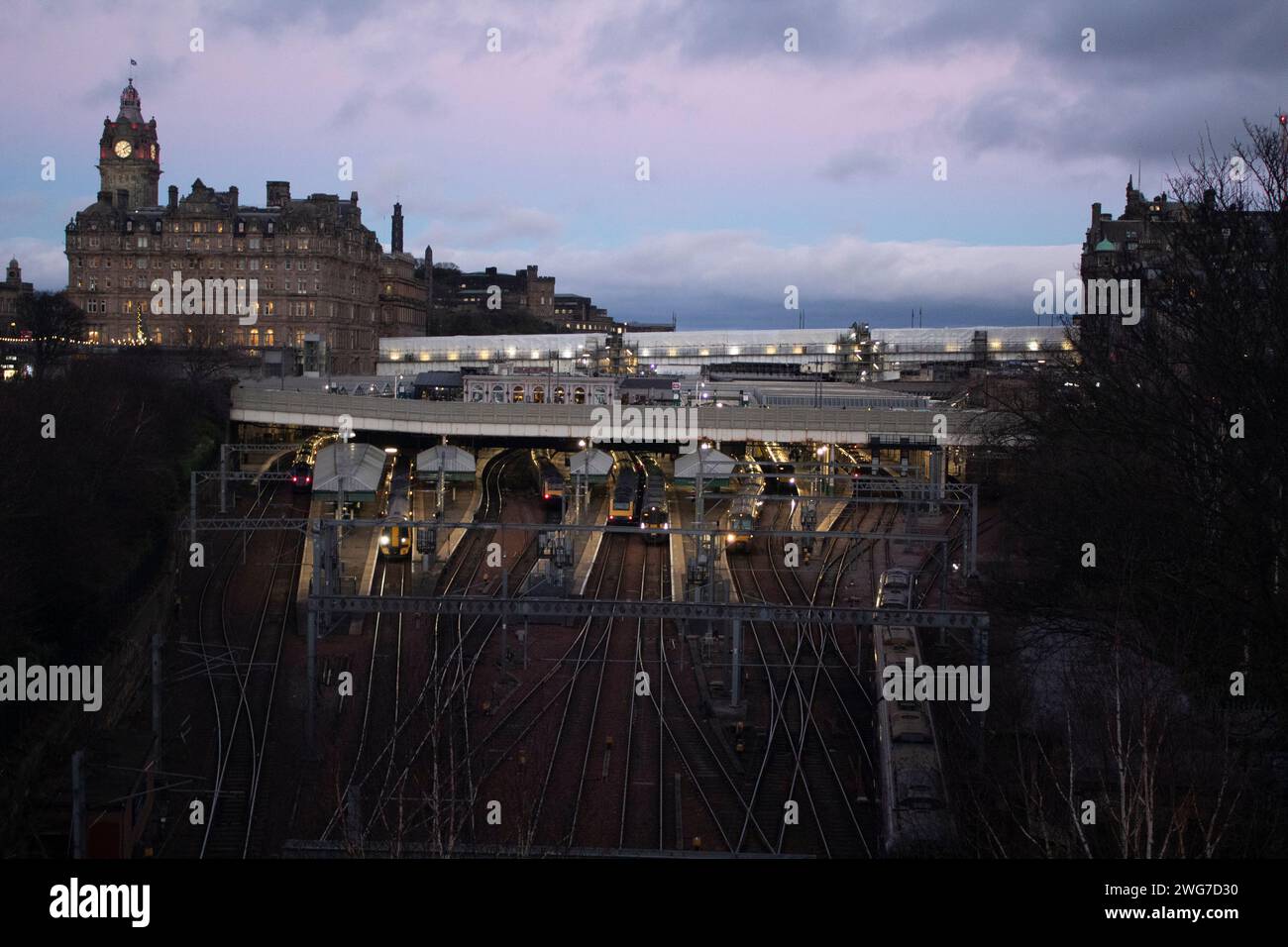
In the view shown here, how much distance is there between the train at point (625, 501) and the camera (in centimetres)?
2855

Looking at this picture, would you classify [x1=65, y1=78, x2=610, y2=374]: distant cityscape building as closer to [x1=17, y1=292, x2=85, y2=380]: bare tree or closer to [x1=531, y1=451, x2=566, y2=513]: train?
[x1=17, y1=292, x2=85, y2=380]: bare tree

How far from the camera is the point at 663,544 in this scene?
27391 millimetres

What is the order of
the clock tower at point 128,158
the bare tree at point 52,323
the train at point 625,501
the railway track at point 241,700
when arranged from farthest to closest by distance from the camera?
1. the clock tower at point 128,158
2. the bare tree at point 52,323
3. the train at point 625,501
4. the railway track at point 241,700

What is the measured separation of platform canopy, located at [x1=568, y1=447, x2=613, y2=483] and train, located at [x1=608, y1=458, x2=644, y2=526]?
0.47 meters

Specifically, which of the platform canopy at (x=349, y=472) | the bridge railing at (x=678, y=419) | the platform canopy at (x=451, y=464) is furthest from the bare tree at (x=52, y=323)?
the platform canopy at (x=451, y=464)

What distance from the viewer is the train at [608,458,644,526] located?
28.5 metres

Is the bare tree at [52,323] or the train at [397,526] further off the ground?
the bare tree at [52,323]

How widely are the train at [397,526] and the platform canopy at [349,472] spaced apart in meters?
0.56

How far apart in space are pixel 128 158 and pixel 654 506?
2969 inches

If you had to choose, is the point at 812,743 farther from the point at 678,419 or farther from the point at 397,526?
the point at 678,419

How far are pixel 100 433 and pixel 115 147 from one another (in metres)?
77.5

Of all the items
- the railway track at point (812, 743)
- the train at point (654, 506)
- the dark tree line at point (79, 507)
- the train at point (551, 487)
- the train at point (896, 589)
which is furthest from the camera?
the train at point (551, 487)

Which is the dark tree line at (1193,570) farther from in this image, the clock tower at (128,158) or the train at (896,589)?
the clock tower at (128,158)
